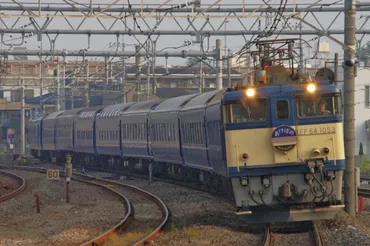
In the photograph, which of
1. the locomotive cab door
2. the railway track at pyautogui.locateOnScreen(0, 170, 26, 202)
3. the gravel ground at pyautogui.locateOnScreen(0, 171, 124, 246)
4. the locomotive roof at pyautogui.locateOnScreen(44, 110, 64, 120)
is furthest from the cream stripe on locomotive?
the locomotive roof at pyautogui.locateOnScreen(44, 110, 64, 120)

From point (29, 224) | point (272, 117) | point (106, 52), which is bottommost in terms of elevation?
point (29, 224)

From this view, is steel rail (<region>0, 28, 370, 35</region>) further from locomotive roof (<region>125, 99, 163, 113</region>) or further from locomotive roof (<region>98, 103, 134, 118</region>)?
locomotive roof (<region>98, 103, 134, 118</region>)

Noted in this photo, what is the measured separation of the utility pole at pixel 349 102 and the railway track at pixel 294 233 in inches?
55.3

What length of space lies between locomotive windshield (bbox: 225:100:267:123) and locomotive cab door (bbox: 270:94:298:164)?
20 centimetres

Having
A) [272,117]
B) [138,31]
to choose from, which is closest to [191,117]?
[272,117]

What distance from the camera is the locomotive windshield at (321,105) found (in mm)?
16344

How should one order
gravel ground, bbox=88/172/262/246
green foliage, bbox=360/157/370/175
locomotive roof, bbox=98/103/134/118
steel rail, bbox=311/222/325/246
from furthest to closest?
green foliage, bbox=360/157/370/175
locomotive roof, bbox=98/103/134/118
gravel ground, bbox=88/172/262/246
steel rail, bbox=311/222/325/246

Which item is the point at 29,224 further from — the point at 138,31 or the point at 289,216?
the point at 138,31

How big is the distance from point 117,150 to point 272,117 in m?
24.6

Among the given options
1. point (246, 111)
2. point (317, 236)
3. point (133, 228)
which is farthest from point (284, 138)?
point (133, 228)

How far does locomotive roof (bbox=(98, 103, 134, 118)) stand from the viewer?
40.7 meters

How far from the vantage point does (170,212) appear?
20.9 metres

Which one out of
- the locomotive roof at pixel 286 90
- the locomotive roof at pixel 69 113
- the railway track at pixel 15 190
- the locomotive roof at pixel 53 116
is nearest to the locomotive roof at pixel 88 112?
the locomotive roof at pixel 69 113

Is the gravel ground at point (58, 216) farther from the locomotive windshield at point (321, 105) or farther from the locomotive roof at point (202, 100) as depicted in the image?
the locomotive windshield at point (321, 105)
